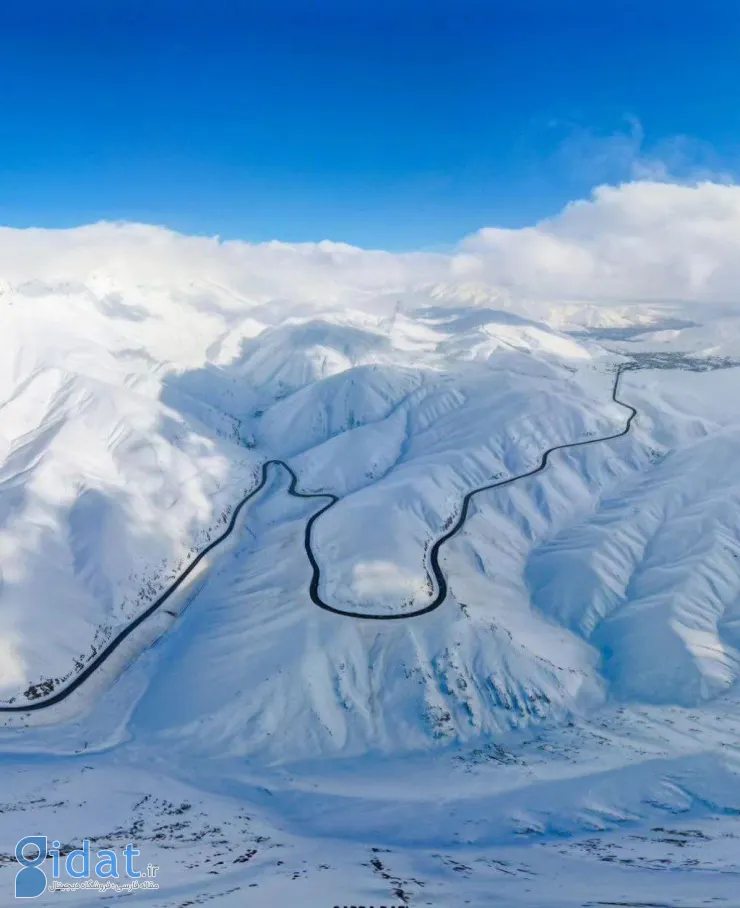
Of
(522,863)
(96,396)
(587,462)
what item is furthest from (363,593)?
(96,396)

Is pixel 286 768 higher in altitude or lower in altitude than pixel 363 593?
lower

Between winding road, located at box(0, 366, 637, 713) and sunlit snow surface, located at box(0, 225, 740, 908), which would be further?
winding road, located at box(0, 366, 637, 713)

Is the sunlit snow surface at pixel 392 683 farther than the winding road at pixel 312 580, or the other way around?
the winding road at pixel 312 580

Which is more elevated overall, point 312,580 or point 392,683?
point 312,580

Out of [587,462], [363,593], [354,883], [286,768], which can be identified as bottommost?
[286,768]

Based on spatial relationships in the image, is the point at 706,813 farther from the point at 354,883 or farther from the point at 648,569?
the point at 648,569

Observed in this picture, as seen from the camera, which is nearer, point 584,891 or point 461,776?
point 584,891

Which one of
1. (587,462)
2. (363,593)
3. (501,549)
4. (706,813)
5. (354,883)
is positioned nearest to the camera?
(354,883)

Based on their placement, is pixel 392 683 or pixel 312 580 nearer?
pixel 392 683
